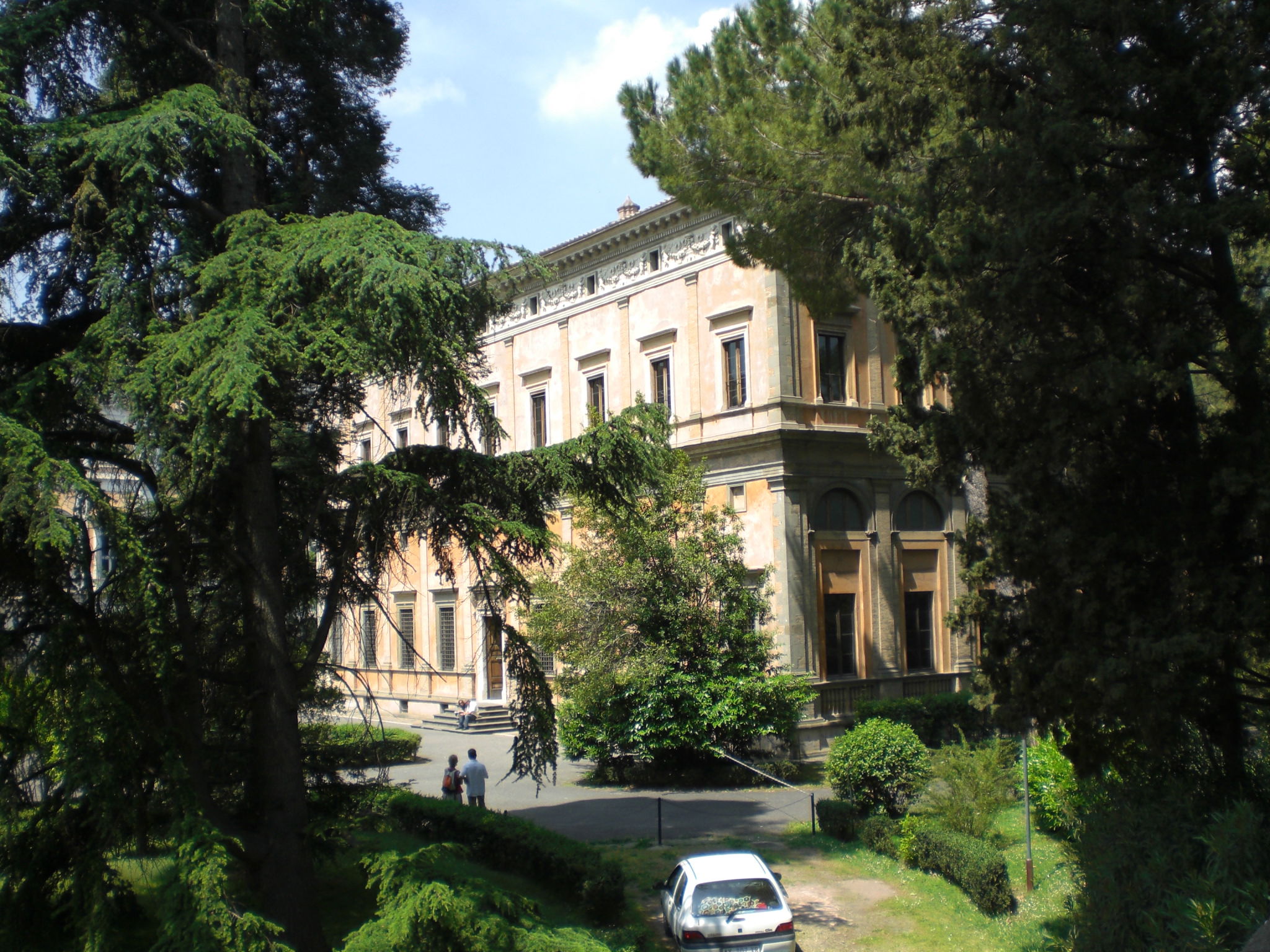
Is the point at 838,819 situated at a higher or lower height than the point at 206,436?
lower

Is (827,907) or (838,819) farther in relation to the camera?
(838,819)

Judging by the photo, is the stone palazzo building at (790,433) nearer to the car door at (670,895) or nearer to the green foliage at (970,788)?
the green foliage at (970,788)

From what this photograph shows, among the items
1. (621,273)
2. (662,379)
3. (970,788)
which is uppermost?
(621,273)

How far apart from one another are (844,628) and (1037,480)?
1638 centimetres

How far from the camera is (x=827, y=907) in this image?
13.0 m

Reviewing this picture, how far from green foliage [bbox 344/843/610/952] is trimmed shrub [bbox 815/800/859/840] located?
28.4ft

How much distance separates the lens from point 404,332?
8.14 meters

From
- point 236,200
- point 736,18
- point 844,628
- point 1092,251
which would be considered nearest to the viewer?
point 1092,251

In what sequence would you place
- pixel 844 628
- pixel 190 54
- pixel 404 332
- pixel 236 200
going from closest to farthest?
pixel 404 332 < pixel 236 200 < pixel 190 54 < pixel 844 628

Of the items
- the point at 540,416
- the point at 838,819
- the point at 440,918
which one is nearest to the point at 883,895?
the point at 838,819

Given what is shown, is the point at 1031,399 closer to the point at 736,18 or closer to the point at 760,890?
the point at 760,890

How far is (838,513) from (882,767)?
9710 millimetres

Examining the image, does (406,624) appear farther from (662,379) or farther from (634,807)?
Result: (634,807)

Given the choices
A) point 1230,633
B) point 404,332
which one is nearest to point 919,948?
point 1230,633
